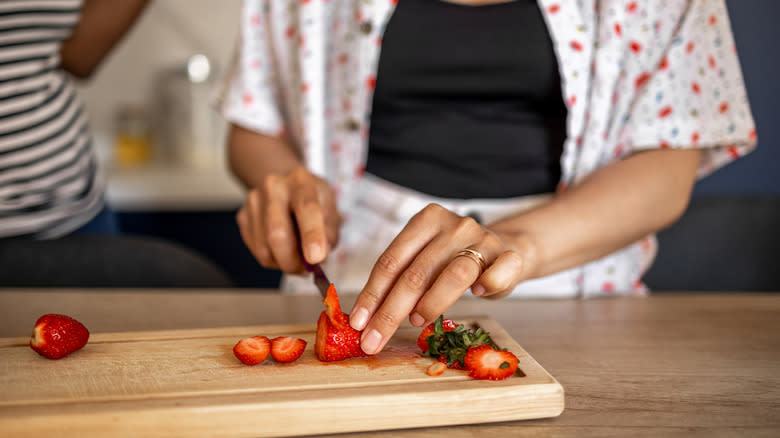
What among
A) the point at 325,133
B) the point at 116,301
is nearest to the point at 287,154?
the point at 325,133

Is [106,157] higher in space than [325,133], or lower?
lower

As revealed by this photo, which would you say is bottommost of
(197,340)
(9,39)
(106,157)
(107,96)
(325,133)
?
(106,157)

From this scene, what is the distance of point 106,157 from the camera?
243 cm

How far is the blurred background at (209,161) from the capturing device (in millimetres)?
1379

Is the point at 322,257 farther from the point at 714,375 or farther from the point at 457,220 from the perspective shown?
the point at 714,375

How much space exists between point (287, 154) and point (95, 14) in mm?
547

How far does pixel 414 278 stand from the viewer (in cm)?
70

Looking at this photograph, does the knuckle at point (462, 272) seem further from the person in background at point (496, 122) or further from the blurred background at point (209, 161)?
the blurred background at point (209, 161)

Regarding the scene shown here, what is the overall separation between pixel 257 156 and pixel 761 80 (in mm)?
1177

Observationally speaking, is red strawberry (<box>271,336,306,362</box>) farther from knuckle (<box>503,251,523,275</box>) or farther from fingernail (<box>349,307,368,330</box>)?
knuckle (<box>503,251,523,275</box>)

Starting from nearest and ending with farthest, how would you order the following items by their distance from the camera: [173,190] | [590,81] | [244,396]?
[244,396] < [590,81] < [173,190]

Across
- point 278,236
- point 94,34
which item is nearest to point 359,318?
point 278,236

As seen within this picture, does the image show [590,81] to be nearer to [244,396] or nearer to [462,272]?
[462,272]

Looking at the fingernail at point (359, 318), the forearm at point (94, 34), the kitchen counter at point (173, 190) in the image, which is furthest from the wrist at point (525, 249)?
the kitchen counter at point (173, 190)
